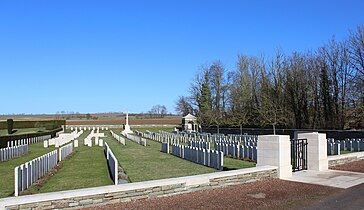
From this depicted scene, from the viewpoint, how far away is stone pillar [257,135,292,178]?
993cm

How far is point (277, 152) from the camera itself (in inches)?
391

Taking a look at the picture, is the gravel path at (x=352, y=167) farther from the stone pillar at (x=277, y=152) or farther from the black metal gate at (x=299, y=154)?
the stone pillar at (x=277, y=152)

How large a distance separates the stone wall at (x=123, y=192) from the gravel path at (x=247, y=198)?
0.14 meters

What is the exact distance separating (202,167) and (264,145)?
4.72 metres

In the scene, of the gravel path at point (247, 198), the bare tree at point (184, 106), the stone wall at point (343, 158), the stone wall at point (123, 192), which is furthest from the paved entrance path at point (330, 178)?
the bare tree at point (184, 106)

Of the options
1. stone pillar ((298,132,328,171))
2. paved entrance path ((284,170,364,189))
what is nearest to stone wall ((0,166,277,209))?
paved entrance path ((284,170,364,189))

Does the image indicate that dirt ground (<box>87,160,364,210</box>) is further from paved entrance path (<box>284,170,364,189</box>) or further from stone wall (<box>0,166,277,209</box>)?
paved entrance path (<box>284,170,364,189</box>)

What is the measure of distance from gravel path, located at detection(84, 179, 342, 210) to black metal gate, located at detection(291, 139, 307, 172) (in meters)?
2.48

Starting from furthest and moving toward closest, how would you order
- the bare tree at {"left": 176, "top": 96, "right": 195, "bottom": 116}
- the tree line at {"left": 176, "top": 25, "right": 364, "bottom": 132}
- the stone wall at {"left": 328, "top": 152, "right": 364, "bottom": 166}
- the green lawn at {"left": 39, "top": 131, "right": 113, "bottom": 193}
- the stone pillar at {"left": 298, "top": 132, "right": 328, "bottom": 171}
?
the bare tree at {"left": 176, "top": 96, "right": 195, "bottom": 116}, the tree line at {"left": 176, "top": 25, "right": 364, "bottom": 132}, the stone wall at {"left": 328, "top": 152, "right": 364, "bottom": 166}, the stone pillar at {"left": 298, "top": 132, "right": 328, "bottom": 171}, the green lawn at {"left": 39, "top": 131, "right": 113, "bottom": 193}

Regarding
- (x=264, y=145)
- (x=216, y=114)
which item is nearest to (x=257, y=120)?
(x=216, y=114)

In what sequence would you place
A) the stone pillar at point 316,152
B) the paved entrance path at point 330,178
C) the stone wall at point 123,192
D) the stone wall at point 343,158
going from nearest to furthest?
the stone wall at point 123,192, the paved entrance path at point 330,178, the stone pillar at point 316,152, the stone wall at point 343,158

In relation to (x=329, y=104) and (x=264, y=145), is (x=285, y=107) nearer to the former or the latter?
(x=329, y=104)

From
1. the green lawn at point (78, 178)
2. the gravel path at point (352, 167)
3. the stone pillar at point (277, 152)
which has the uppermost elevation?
the stone pillar at point (277, 152)

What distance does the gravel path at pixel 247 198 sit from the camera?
22.4 feet
